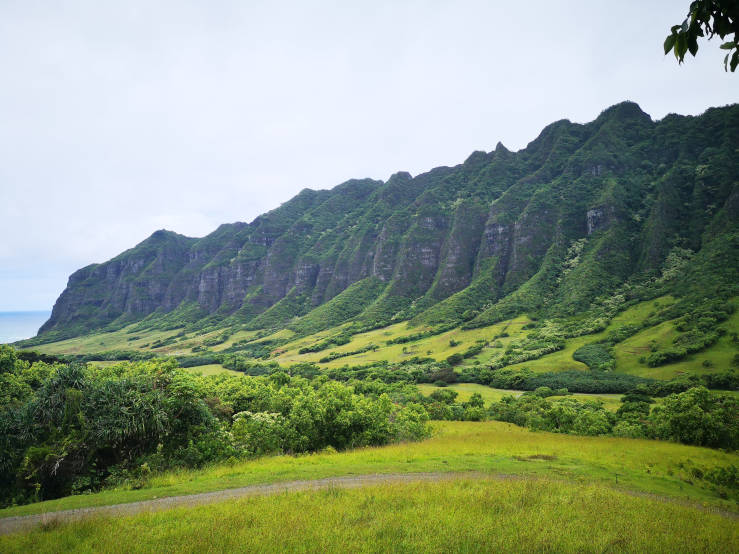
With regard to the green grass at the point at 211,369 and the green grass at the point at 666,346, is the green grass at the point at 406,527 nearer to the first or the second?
the green grass at the point at 666,346

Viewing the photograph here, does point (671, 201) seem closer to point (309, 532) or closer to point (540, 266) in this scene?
point (540, 266)

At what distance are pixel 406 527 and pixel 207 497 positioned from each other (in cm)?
736

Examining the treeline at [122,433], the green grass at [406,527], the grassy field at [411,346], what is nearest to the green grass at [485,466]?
the treeline at [122,433]

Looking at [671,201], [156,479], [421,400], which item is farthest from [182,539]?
[671,201]

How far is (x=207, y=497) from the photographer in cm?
1189

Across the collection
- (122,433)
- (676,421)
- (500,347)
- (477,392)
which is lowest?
(477,392)

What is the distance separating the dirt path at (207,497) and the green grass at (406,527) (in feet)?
3.69

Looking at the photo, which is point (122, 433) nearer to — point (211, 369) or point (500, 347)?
point (500, 347)

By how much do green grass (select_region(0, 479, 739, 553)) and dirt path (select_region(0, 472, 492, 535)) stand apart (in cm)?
113

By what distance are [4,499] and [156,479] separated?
23.6 ft

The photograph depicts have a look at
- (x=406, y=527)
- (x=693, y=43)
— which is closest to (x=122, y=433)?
(x=406, y=527)

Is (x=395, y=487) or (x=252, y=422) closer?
(x=395, y=487)

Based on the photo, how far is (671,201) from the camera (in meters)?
144

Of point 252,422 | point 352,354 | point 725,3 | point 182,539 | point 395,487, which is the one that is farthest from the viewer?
point 352,354
